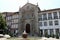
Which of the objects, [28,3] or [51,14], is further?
[28,3]

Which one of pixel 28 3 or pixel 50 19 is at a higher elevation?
pixel 28 3

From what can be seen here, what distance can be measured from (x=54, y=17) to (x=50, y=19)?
1.35m

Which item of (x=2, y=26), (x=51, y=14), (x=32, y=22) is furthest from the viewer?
(x=32, y=22)

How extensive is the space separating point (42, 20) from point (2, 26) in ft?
40.5

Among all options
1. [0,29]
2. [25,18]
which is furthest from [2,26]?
[25,18]

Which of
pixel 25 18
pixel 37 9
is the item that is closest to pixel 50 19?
pixel 37 9

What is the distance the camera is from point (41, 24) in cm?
4488

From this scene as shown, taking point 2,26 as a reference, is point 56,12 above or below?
above

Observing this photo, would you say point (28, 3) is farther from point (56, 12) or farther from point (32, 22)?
point (56, 12)

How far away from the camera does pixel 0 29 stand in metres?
42.1

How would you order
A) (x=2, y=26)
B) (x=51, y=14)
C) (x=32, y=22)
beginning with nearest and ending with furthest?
1. (x=2, y=26)
2. (x=51, y=14)
3. (x=32, y=22)

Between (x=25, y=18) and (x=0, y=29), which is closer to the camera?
(x=0, y=29)

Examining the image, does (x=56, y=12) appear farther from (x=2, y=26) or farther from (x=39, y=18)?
(x=2, y=26)

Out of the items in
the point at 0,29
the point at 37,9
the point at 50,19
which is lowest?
the point at 0,29
